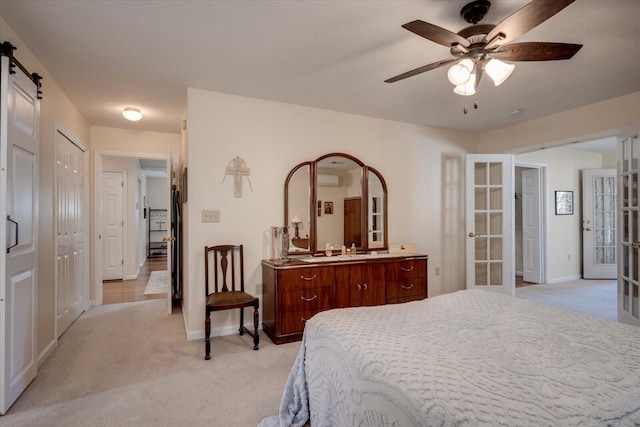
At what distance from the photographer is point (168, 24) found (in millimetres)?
2104

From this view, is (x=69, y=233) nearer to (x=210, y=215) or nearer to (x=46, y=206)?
(x=46, y=206)

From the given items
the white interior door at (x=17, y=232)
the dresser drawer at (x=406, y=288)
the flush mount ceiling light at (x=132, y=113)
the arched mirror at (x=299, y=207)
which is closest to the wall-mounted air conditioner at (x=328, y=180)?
the arched mirror at (x=299, y=207)

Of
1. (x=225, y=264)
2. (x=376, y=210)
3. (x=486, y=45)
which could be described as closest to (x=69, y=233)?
(x=225, y=264)

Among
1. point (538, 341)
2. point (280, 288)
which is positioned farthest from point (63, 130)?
point (538, 341)

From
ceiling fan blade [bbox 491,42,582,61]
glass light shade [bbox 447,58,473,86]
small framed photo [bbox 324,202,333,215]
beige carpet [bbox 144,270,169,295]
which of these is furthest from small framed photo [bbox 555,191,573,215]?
beige carpet [bbox 144,270,169,295]

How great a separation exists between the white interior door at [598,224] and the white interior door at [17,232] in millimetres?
8097

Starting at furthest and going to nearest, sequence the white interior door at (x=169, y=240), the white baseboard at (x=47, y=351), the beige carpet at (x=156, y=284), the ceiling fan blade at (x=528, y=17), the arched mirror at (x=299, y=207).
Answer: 1. the beige carpet at (x=156, y=284)
2. the white interior door at (x=169, y=240)
3. the arched mirror at (x=299, y=207)
4. the white baseboard at (x=47, y=351)
5. the ceiling fan blade at (x=528, y=17)

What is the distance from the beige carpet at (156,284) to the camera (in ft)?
17.2

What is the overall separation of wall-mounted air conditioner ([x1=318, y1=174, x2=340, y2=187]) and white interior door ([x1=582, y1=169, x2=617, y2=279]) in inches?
213

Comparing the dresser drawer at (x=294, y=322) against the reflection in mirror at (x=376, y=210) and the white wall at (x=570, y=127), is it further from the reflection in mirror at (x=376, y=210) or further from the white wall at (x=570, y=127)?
the white wall at (x=570, y=127)

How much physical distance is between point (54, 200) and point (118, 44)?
5.21 ft

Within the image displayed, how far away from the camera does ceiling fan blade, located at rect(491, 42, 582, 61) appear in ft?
5.92

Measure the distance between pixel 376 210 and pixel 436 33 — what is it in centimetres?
249

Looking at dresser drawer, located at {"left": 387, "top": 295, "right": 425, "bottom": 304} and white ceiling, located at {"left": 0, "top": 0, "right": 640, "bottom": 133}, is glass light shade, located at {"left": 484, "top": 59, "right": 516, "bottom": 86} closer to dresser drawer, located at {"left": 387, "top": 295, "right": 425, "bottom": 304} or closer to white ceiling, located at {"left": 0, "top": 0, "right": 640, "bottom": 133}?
white ceiling, located at {"left": 0, "top": 0, "right": 640, "bottom": 133}
